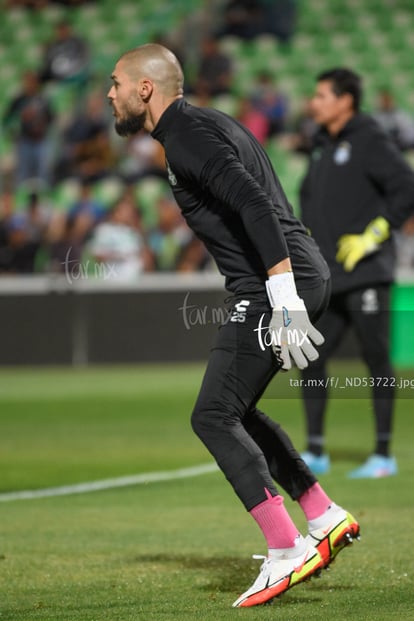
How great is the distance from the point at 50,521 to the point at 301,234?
2.45m

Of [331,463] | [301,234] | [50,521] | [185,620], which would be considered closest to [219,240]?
[301,234]

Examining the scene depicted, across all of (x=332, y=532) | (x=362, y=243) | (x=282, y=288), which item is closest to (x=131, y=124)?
(x=282, y=288)

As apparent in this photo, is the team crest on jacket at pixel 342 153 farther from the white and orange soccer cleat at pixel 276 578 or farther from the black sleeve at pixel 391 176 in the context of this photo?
the white and orange soccer cleat at pixel 276 578

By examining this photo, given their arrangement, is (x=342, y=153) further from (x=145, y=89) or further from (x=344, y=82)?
(x=145, y=89)

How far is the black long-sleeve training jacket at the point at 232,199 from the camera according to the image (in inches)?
163

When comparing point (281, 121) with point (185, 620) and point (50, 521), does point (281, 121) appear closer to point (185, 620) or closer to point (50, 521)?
point (50, 521)

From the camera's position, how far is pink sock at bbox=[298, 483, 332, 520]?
4707mm

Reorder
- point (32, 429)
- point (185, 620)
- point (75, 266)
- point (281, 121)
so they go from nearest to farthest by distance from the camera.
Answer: point (185, 620) → point (75, 266) → point (32, 429) → point (281, 121)

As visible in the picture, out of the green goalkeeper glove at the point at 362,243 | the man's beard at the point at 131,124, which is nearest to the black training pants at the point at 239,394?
the man's beard at the point at 131,124

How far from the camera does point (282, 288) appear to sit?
4121 mm

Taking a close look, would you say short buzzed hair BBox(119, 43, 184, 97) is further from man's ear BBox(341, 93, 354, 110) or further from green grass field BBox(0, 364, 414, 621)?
man's ear BBox(341, 93, 354, 110)

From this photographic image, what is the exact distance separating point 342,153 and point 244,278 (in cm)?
363

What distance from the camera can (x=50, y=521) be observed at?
6254mm

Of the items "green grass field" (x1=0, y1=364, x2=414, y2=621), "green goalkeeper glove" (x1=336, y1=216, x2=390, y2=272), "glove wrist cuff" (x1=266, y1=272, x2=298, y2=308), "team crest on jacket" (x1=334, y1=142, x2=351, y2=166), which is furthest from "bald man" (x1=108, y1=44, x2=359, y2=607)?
"team crest on jacket" (x1=334, y1=142, x2=351, y2=166)
